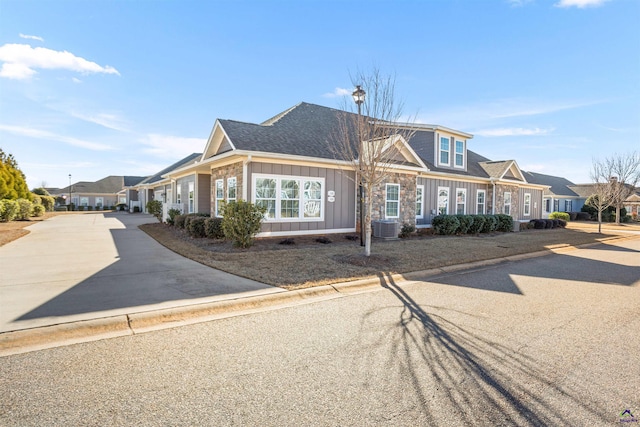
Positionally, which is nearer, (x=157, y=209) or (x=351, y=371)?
(x=351, y=371)

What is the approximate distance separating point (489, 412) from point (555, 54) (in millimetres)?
14482

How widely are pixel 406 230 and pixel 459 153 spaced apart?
25.8 ft

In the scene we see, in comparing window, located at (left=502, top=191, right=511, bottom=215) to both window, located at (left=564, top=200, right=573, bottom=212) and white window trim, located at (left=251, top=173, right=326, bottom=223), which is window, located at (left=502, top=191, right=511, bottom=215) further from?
window, located at (left=564, top=200, right=573, bottom=212)

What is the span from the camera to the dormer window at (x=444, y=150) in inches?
759

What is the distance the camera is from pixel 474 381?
3090 millimetres

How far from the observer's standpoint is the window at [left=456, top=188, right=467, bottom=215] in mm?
19516

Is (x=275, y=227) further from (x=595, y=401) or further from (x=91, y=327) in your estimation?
(x=595, y=401)

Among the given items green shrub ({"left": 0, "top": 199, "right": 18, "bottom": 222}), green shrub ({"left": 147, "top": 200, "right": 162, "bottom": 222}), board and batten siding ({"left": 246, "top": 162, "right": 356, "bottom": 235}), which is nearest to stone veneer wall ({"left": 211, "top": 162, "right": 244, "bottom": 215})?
board and batten siding ({"left": 246, "top": 162, "right": 356, "bottom": 235})

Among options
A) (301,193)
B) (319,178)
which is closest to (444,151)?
(319,178)

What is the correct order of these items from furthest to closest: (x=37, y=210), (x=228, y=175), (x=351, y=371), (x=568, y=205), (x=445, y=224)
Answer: (x=568, y=205)
(x=37, y=210)
(x=445, y=224)
(x=228, y=175)
(x=351, y=371)

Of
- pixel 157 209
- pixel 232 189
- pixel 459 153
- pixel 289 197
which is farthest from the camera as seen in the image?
pixel 157 209

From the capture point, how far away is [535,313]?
17.0ft

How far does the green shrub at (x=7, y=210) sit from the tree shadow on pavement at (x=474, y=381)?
23744 mm

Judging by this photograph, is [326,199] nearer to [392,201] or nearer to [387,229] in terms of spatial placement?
[387,229]
